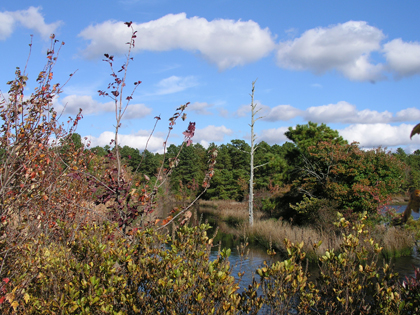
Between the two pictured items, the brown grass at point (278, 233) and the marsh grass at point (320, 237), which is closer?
the brown grass at point (278, 233)

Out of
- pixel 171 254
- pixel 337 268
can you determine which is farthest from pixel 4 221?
pixel 337 268

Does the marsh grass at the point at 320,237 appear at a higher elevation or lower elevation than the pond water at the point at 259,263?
higher

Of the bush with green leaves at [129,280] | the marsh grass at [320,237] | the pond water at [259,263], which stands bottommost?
the pond water at [259,263]

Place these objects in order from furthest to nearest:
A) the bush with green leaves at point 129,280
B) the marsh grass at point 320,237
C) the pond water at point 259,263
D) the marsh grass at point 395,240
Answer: the marsh grass at point 395,240
the marsh grass at point 320,237
the pond water at point 259,263
the bush with green leaves at point 129,280

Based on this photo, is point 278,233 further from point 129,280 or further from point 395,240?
point 129,280

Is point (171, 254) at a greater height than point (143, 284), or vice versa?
point (171, 254)

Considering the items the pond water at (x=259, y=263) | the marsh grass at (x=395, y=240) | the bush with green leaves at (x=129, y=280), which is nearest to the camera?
the bush with green leaves at (x=129, y=280)

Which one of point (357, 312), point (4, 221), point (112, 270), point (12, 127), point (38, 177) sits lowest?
point (357, 312)

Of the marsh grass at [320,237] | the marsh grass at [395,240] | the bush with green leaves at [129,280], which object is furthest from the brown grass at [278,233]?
the bush with green leaves at [129,280]

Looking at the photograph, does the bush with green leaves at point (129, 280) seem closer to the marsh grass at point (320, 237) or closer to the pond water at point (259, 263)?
the pond water at point (259, 263)

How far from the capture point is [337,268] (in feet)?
11.2

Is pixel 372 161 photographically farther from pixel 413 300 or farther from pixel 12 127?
pixel 12 127

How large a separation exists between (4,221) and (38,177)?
0.64m

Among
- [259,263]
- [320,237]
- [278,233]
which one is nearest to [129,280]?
[259,263]
